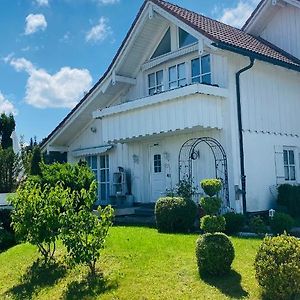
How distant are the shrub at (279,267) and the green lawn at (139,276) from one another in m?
0.42

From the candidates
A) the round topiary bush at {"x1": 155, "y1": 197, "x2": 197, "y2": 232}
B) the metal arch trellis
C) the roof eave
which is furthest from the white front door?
the roof eave

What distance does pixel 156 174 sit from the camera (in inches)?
685

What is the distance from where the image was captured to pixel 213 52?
14.6 metres

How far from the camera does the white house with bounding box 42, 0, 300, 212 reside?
47.2ft

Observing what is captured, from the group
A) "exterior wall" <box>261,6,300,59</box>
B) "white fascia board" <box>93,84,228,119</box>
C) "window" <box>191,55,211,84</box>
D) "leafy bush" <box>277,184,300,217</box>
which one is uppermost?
"exterior wall" <box>261,6,300,59</box>

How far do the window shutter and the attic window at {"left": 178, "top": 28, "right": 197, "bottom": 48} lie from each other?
4.96 meters

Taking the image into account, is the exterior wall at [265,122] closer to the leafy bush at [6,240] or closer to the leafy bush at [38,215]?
the leafy bush at [38,215]

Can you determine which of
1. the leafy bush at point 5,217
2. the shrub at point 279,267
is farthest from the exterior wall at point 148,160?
the shrub at point 279,267

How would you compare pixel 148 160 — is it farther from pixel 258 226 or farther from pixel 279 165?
pixel 258 226

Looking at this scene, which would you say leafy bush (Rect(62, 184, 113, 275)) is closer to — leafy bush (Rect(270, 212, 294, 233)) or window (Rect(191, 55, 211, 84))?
leafy bush (Rect(270, 212, 294, 233))

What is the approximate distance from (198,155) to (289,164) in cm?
370

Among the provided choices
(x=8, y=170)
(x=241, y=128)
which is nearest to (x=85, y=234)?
(x=241, y=128)

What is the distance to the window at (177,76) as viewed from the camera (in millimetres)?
16594

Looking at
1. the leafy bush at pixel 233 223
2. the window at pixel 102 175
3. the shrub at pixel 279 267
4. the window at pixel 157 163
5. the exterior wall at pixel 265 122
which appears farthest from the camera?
the window at pixel 102 175
